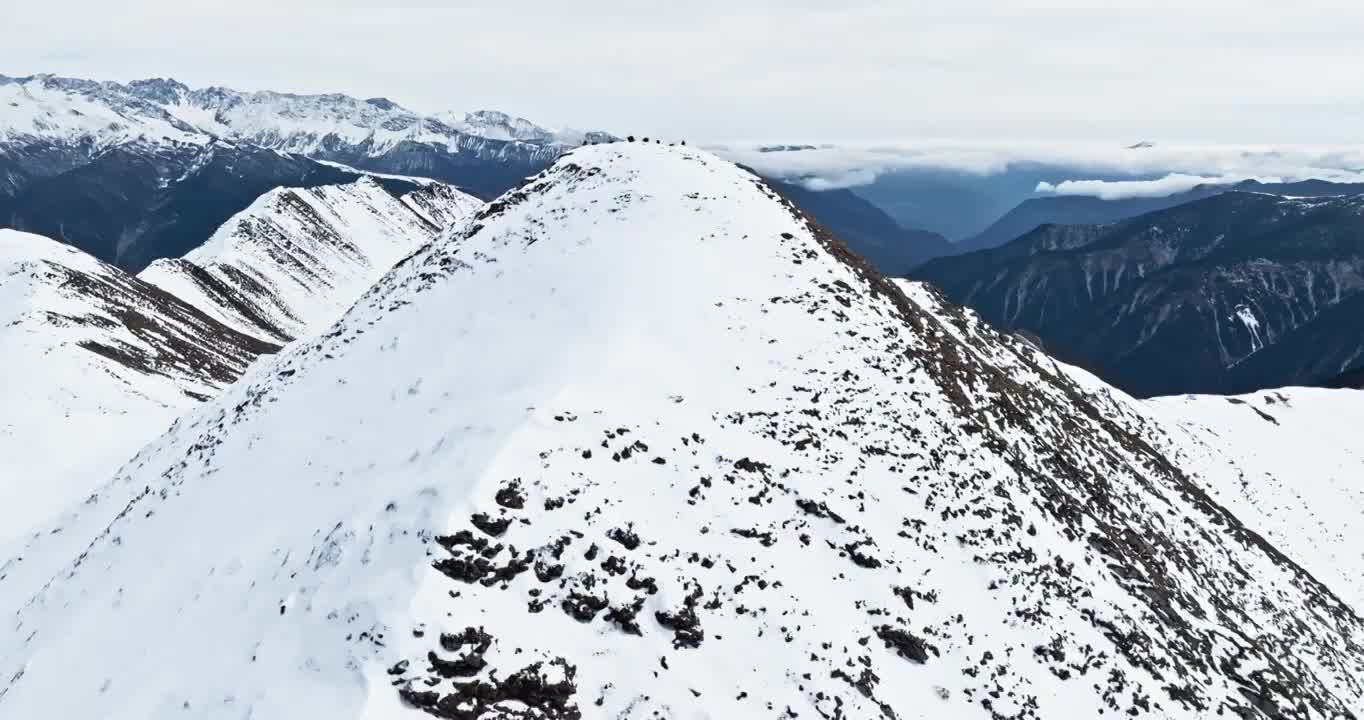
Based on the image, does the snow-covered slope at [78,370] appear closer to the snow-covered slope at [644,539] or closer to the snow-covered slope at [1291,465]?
the snow-covered slope at [644,539]

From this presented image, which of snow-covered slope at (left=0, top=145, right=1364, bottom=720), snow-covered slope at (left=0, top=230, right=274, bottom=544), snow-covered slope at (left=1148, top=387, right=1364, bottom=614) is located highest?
snow-covered slope at (left=0, top=145, right=1364, bottom=720)

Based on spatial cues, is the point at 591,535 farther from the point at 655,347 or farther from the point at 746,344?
the point at 746,344

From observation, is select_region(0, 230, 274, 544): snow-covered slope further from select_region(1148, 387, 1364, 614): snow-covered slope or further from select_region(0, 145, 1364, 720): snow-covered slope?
select_region(1148, 387, 1364, 614): snow-covered slope

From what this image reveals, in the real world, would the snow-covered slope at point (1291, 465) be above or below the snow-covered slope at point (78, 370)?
below

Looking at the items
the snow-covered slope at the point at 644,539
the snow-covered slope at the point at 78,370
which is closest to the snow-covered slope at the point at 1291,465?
the snow-covered slope at the point at 644,539

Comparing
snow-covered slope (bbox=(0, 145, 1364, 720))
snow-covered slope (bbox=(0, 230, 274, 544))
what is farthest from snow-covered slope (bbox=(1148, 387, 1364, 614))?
snow-covered slope (bbox=(0, 230, 274, 544))

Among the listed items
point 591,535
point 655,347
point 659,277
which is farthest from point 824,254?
point 591,535
